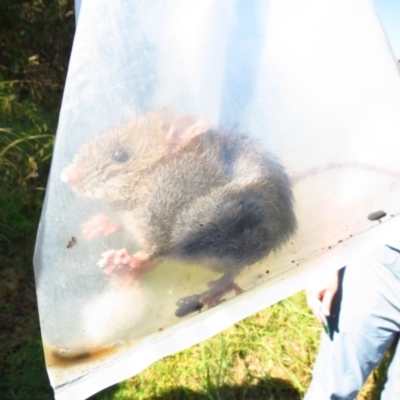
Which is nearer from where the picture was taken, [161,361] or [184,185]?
[184,185]

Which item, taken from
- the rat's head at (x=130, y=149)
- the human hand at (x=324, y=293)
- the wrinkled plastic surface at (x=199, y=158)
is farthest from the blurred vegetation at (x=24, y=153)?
the rat's head at (x=130, y=149)

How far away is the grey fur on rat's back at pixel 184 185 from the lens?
89 centimetres

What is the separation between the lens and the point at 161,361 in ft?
6.75

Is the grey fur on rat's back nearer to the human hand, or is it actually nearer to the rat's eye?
the rat's eye

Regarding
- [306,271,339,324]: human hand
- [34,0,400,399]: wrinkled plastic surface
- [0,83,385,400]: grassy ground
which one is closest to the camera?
[34,0,400,399]: wrinkled plastic surface

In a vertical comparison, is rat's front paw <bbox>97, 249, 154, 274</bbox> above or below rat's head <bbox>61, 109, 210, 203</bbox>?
below

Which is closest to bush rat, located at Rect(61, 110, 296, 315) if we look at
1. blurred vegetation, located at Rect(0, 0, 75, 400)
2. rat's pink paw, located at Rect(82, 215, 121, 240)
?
A: rat's pink paw, located at Rect(82, 215, 121, 240)

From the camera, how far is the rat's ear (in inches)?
34.9

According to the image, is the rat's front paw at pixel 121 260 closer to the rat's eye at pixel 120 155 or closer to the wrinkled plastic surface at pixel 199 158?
the wrinkled plastic surface at pixel 199 158

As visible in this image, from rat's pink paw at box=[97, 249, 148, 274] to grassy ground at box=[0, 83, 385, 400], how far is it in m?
1.23

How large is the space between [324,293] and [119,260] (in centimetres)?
95

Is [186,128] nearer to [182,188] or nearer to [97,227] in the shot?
[182,188]

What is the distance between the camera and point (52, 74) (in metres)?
2.71

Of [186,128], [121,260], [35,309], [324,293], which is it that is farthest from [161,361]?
[186,128]
